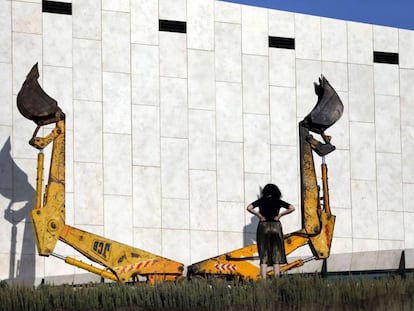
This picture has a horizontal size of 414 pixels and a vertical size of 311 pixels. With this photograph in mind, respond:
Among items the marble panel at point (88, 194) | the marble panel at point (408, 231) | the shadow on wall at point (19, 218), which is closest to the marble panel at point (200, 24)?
the marble panel at point (88, 194)

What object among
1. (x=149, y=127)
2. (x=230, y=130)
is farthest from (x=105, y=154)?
(x=230, y=130)

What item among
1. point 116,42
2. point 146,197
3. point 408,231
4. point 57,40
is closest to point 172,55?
point 116,42

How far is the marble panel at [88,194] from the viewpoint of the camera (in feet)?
101

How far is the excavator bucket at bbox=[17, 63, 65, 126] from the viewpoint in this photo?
90.3 feet

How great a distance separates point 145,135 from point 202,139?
1.46 m

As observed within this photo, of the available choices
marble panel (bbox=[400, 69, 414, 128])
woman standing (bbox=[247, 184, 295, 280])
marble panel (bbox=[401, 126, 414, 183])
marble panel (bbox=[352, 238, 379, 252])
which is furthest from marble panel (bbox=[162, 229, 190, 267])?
woman standing (bbox=[247, 184, 295, 280])

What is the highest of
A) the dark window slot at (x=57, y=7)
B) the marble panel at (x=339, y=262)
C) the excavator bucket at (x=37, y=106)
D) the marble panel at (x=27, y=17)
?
the dark window slot at (x=57, y=7)

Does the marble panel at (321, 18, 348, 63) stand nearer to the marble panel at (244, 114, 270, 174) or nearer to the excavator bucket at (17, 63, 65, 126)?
the marble panel at (244, 114, 270, 174)

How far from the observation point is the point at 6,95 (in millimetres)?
30531

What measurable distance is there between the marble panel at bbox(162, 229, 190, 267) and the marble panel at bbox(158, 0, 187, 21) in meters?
5.10

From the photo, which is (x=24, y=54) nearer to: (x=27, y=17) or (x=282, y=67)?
(x=27, y=17)

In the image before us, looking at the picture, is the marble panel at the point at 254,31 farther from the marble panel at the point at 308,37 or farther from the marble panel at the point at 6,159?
the marble panel at the point at 6,159

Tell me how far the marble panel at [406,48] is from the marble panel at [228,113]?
488 centimetres

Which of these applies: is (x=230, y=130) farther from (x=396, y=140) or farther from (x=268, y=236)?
(x=268, y=236)
